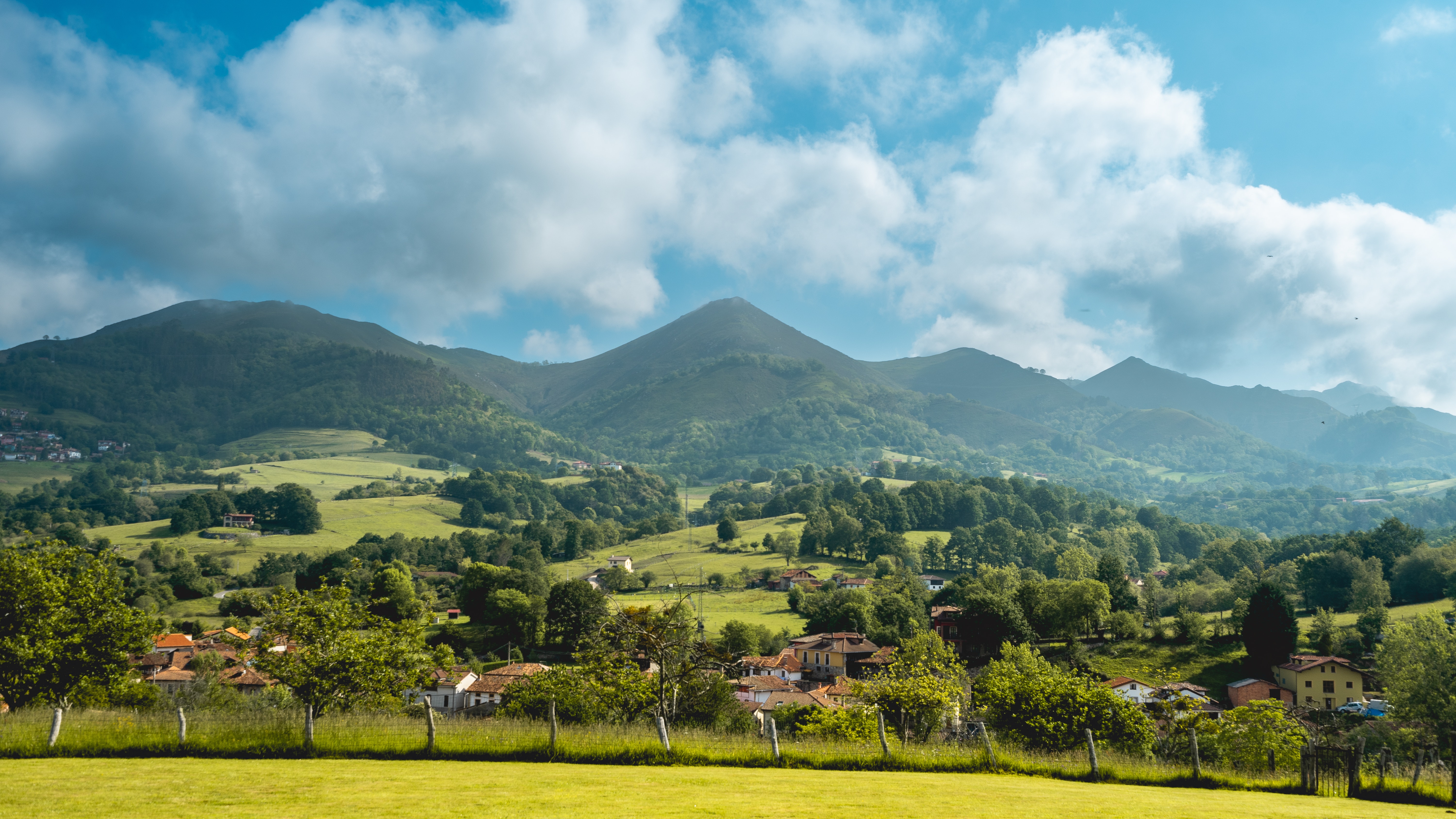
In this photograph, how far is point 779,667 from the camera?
5803 cm

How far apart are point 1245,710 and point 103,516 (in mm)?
167416

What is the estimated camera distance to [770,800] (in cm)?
1194

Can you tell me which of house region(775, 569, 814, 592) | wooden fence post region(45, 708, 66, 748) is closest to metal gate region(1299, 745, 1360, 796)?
wooden fence post region(45, 708, 66, 748)

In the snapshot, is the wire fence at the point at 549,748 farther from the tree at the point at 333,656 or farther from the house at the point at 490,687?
the house at the point at 490,687

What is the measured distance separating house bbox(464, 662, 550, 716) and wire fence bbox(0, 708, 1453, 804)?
2478 centimetres

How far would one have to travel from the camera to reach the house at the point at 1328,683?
50719mm

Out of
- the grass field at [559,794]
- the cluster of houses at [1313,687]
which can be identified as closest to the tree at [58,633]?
the grass field at [559,794]

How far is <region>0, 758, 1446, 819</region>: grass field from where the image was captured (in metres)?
10.6

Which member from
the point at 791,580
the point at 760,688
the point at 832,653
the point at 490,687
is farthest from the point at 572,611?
the point at 791,580

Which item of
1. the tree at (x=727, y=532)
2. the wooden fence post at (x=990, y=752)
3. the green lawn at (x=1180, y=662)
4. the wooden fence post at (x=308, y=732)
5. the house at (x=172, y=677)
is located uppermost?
the tree at (x=727, y=532)

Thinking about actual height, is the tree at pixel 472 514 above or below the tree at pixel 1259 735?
above

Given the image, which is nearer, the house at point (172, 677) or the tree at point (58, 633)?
the tree at point (58, 633)

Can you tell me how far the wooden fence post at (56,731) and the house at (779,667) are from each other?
4213 cm

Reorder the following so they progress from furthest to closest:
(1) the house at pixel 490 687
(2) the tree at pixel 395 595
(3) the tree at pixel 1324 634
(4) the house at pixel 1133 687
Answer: (2) the tree at pixel 395 595
(3) the tree at pixel 1324 634
(4) the house at pixel 1133 687
(1) the house at pixel 490 687
